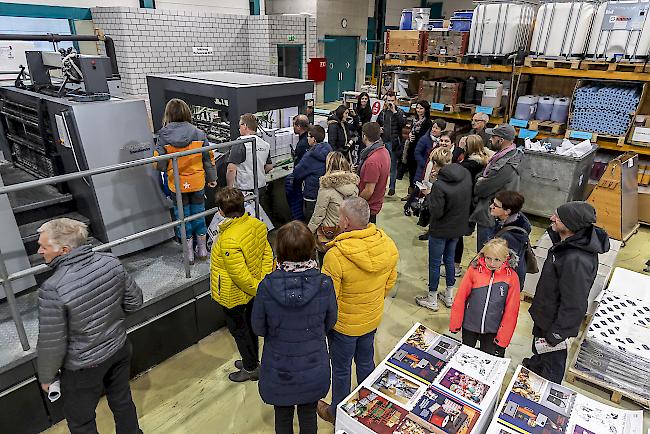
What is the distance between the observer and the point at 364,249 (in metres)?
2.30

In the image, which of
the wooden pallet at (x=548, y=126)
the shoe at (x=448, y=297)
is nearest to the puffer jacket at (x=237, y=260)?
the shoe at (x=448, y=297)

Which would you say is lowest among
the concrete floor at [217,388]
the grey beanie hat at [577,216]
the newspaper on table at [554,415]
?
the concrete floor at [217,388]

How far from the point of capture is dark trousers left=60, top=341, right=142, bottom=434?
219cm

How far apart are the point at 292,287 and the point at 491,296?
149 cm

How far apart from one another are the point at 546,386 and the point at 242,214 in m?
2.13

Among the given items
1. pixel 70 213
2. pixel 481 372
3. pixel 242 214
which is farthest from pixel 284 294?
pixel 70 213

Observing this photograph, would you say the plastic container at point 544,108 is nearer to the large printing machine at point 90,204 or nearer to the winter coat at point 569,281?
the winter coat at point 569,281

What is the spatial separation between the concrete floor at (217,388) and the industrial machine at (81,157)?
3.78 ft

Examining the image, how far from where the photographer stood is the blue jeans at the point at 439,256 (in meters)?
3.93

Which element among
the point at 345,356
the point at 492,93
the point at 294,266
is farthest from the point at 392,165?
the point at 294,266

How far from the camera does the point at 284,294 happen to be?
199cm

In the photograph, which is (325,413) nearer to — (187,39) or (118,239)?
(118,239)

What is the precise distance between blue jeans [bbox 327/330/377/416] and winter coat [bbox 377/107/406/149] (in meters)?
4.38

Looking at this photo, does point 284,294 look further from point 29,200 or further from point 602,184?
point 602,184
